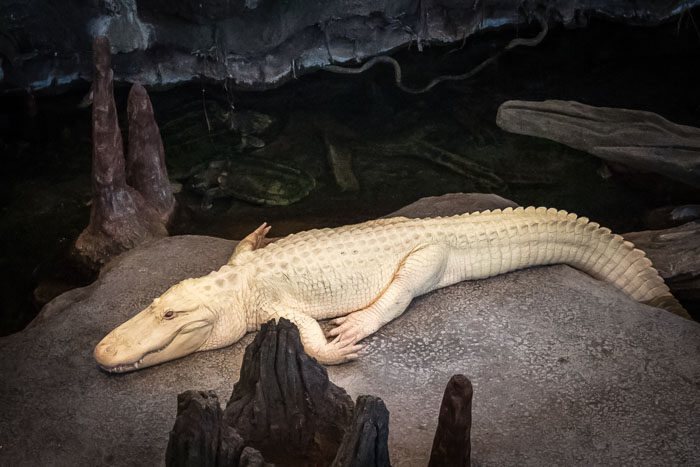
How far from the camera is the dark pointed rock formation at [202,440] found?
2.84 m

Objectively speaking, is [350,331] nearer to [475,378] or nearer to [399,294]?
[399,294]

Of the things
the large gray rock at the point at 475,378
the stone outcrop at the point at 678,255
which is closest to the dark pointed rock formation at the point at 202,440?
the large gray rock at the point at 475,378

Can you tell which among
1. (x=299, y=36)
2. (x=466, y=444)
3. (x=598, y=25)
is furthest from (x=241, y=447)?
(x=598, y=25)

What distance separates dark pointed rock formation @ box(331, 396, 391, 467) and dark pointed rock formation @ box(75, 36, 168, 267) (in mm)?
3354

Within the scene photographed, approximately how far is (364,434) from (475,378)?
1.36 m

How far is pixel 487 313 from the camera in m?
4.59

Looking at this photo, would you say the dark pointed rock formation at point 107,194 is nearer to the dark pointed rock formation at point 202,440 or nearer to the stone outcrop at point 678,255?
the dark pointed rock formation at point 202,440

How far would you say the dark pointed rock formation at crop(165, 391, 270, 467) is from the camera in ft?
9.31

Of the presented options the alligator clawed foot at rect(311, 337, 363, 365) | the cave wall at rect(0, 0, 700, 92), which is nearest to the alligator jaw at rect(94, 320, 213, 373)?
the alligator clawed foot at rect(311, 337, 363, 365)

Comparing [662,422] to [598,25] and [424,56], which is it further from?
[598,25]

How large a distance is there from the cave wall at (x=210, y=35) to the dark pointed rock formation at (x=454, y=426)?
6.17 m

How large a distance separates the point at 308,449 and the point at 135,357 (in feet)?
4.23

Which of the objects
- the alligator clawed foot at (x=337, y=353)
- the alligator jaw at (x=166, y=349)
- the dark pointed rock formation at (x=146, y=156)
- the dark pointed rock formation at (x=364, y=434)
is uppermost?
the dark pointed rock formation at (x=146, y=156)

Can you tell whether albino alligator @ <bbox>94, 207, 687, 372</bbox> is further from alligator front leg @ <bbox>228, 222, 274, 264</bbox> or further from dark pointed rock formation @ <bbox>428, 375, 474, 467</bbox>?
dark pointed rock formation @ <bbox>428, 375, 474, 467</bbox>
